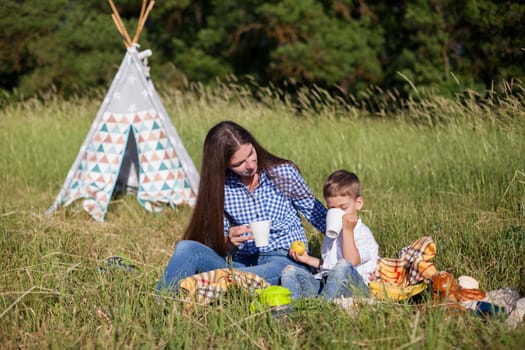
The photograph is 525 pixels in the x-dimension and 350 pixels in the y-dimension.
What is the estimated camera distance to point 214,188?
11.1ft

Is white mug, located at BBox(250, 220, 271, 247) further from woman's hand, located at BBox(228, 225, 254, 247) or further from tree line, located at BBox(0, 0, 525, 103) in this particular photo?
tree line, located at BBox(0, 0, 525, 103)

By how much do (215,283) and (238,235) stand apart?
1.55 feet

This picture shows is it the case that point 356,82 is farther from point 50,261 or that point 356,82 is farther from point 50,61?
point 50,261

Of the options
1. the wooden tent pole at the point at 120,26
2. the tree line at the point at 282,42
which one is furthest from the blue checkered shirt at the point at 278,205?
the tree line at the point at 282,42

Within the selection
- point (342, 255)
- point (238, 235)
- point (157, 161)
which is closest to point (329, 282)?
point (342, 255)

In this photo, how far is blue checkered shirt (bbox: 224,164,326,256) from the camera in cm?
340

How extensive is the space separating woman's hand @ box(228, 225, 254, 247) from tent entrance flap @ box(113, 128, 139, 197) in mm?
2535

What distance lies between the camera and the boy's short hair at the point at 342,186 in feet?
9.84

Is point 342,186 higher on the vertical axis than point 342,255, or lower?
higher

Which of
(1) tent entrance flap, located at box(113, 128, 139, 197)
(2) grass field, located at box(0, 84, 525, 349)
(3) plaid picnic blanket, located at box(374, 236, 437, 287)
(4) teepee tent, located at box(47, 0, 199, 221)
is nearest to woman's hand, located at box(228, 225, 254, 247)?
(2) grass field, located at box(0, 84, 525, 349)

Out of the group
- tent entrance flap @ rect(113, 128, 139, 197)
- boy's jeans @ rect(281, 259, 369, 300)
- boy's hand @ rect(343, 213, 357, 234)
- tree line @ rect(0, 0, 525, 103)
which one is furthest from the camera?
tree line @ rect(0, 0, 525, 103)

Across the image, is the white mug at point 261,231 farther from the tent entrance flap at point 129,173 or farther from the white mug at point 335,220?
the tent entrance flap at point 129,173

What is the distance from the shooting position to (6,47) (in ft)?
43.8

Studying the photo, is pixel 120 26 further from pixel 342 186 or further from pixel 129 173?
pixel 342 186
